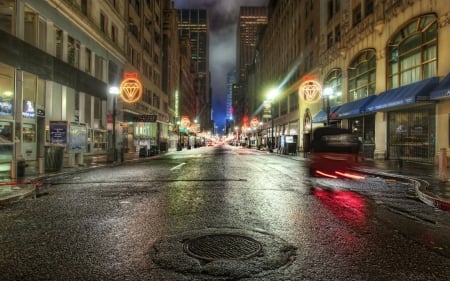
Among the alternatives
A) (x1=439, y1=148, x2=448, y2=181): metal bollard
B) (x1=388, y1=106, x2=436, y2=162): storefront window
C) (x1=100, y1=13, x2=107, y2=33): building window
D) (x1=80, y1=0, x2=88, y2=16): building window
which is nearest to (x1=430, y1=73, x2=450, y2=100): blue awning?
(x1=388, y1=106, x2=436, y2=162): storefront window

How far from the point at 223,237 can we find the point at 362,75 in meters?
32.7

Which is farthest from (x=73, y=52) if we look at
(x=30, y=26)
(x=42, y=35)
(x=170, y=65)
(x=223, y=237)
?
(x=170, y=65)

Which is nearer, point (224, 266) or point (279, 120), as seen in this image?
→ point (224, 266)

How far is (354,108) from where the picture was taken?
33125mm

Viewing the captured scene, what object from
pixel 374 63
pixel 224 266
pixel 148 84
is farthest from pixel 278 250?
pixel 148 84

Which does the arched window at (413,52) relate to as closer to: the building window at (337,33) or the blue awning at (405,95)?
the blue awning at (405,95)

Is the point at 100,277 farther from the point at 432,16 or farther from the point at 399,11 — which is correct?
the point at 399,11

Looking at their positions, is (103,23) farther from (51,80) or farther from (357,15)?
(357,15)

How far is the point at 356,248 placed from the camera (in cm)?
580

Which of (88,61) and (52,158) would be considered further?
(88,61)

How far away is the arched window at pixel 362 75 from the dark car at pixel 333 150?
9918mm

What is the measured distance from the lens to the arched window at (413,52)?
2398 cm

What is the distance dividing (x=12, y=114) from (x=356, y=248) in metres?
19.7

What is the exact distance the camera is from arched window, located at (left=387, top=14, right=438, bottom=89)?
23984mm
